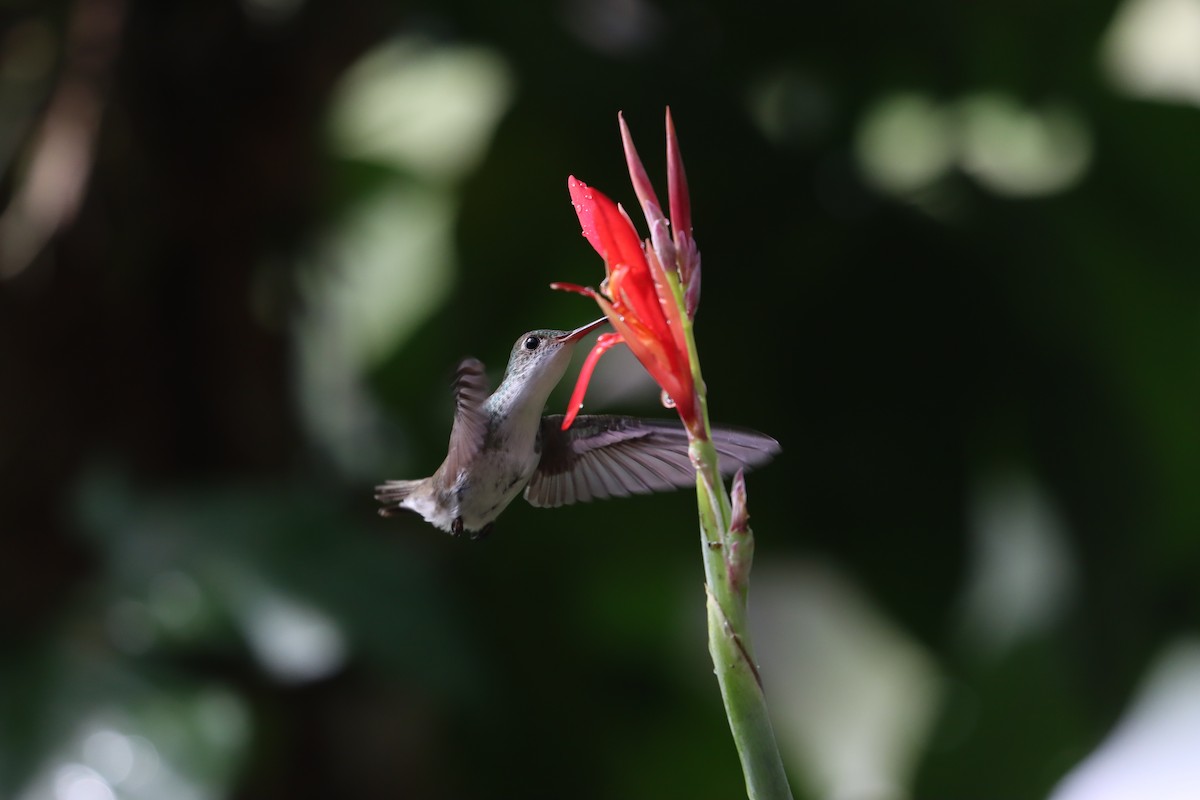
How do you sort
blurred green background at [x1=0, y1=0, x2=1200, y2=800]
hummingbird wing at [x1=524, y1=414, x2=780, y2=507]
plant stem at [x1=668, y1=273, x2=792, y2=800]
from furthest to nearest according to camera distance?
blurred green background at [x1=0, y1=0, x2=1200, y2=800] < hummingbird wing at [x1=524, y1=414, x2=780, y2=507] < plant stem at [x1=668, y1=273, x2=792, y2=800]

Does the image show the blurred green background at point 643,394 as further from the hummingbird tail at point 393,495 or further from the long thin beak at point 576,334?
the long thin beak at point 576,334

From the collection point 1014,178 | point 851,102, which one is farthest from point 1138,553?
point 851,102

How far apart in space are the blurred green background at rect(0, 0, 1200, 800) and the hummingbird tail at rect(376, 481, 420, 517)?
0.65m

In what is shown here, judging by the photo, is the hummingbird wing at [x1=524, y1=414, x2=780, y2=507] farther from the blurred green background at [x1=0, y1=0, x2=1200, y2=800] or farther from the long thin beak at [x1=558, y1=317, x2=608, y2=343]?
the blurred green background at [x1=0, y1=0, x2=1200, y2=800]

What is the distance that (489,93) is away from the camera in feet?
4.74

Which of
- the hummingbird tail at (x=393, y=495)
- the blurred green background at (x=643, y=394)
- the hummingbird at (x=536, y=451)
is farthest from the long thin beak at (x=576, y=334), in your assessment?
the blurred green background at (x=643, y=394)

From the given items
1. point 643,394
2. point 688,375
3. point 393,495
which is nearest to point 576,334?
point 688,375

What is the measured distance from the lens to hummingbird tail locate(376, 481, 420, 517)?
18.0 inches

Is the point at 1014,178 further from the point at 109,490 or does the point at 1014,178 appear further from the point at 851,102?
the point at 109,490

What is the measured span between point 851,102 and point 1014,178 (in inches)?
8.8

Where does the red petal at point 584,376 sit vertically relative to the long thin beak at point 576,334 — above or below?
below

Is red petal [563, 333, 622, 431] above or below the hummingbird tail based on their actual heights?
above

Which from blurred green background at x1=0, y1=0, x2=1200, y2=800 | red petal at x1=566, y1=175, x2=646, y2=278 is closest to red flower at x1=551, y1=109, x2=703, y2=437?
red petal at x1=566, y1=175, x2=646, y2=278

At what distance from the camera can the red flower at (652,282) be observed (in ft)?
1.18
